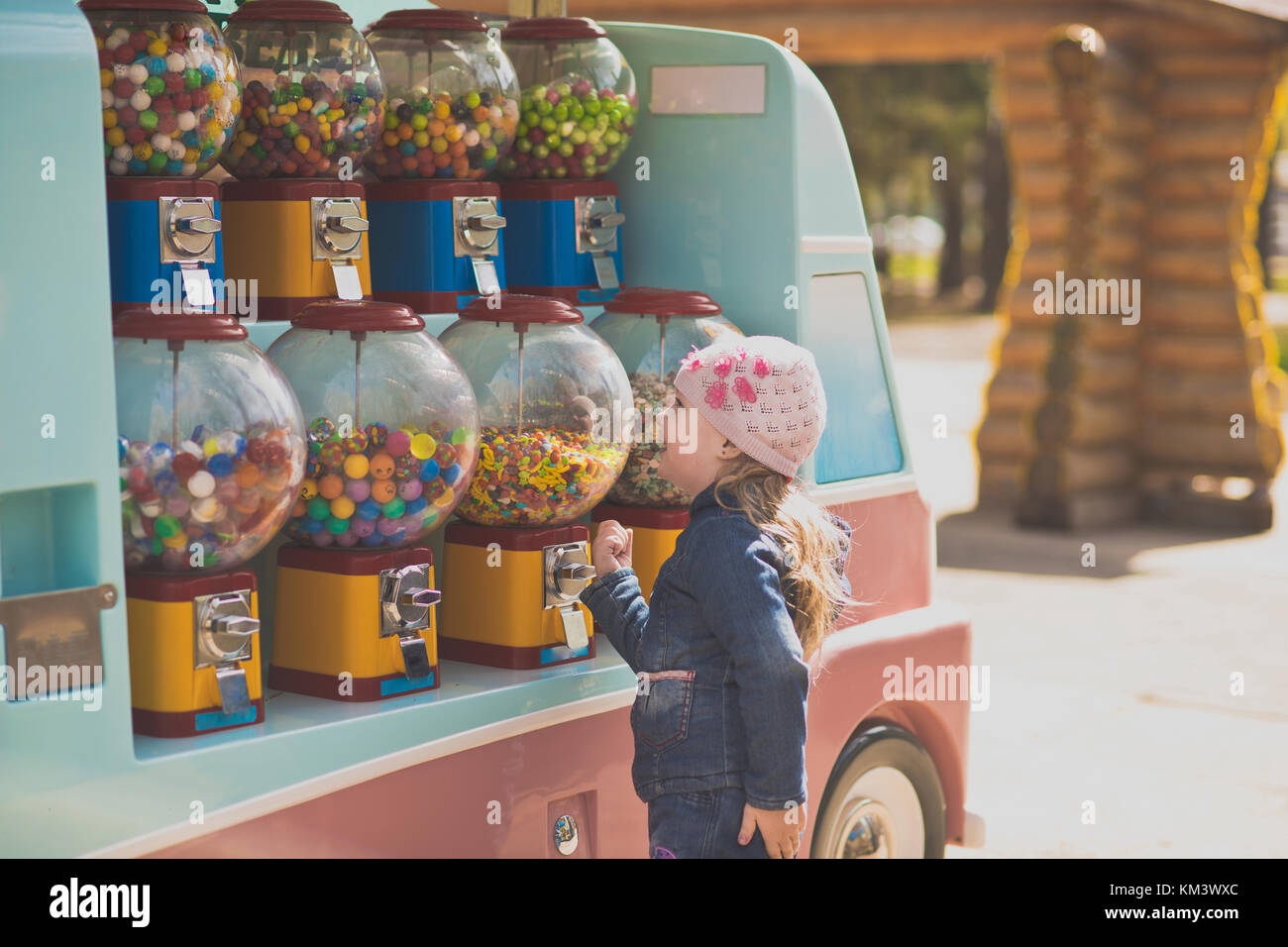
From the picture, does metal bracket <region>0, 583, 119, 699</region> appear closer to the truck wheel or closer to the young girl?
the young girl

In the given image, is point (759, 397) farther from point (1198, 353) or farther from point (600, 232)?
point (1198, 353)

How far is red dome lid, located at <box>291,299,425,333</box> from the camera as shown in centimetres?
290

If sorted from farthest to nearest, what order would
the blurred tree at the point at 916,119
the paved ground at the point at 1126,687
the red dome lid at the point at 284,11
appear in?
the blurred tree at the point at 916,119 → the paved ground at the point at 1126,687 → the red dome lid at the point at 284,11

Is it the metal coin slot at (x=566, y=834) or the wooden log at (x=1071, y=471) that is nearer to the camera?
the metal coin slot at (x=566, y=834)

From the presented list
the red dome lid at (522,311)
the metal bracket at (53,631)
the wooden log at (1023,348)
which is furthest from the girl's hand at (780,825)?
the wooden log at (1023,348)

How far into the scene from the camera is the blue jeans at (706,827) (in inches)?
114

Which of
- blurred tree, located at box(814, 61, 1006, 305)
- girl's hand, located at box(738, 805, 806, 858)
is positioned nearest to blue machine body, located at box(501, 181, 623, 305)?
girl's hand, located at box(738, 805, 806, 858)

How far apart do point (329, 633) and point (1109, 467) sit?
7.78 meters

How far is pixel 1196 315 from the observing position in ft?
32.0

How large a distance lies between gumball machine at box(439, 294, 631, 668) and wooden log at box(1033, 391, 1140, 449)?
22.2 ft

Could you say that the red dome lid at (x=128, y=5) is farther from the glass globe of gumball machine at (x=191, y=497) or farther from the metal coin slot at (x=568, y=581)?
the metal coin slot at (x=568, y=581)

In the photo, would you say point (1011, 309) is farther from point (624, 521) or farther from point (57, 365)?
point (57, 365)

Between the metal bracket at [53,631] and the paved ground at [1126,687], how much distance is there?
7.59 ft

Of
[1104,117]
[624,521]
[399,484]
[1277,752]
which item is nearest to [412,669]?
[399,484]
